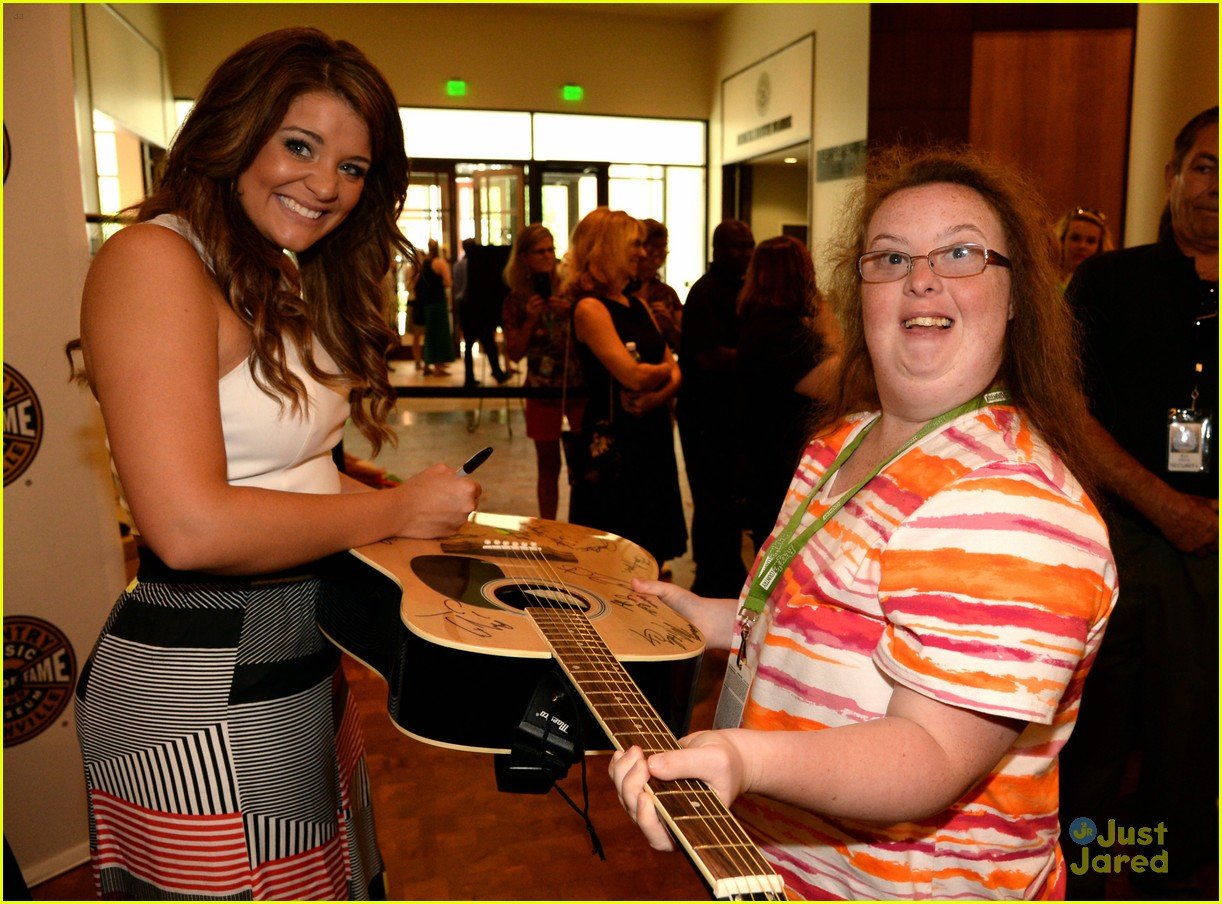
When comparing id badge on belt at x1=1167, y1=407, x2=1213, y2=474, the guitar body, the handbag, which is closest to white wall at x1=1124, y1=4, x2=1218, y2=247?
id badge on belt at x1=1167, y1=407, x2=1213, y2=474

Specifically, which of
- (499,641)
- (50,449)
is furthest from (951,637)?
(50,449)

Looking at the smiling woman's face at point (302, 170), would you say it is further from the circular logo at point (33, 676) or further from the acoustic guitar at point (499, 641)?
the circular logo at point (33, 676)

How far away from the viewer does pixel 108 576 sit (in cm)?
227

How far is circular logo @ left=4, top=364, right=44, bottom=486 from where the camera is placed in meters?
2.08

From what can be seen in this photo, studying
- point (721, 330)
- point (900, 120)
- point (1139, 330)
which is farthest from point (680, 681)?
point (900, 120)

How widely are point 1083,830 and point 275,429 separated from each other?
2.05 metres

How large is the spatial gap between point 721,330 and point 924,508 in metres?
3.02

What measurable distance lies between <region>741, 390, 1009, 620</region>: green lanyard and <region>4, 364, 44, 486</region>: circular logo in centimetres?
175

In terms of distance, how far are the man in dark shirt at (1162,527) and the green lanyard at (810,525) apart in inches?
47.3

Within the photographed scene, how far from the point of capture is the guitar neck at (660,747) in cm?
64

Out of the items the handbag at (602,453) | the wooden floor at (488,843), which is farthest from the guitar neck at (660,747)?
the handbag at (602,453)

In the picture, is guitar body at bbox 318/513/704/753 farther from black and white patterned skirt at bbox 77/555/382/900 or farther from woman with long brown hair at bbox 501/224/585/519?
woman with long brown hair at bbox 501/224/585/519

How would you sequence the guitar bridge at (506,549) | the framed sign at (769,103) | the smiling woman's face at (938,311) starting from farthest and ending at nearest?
the framed sign at (769,103), the guitar bridge at (506,549), the smiling woman's face at (938,311)

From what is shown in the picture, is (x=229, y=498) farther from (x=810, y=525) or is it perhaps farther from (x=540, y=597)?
(x=810, y=525)
